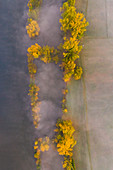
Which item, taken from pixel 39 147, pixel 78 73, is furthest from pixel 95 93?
pixel 39 147

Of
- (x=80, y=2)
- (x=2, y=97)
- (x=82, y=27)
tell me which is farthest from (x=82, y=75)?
(x=2, y=97)

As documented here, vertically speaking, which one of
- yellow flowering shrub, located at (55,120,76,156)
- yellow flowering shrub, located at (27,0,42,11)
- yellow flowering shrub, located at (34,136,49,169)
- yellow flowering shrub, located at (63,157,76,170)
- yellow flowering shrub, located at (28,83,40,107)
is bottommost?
yellow flowering shrub, located at (63,157,76,170)

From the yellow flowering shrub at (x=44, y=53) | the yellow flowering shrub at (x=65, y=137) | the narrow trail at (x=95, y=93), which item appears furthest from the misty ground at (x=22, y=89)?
the narrow trail at (x=95, y=93)

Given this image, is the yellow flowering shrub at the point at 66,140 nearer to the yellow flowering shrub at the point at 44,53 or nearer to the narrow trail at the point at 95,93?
the narrow trail at the point at 95,93

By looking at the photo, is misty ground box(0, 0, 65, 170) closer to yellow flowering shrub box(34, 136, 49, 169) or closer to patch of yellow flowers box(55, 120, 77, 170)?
yellow flowering shrub box(34, 136, 49, 169)

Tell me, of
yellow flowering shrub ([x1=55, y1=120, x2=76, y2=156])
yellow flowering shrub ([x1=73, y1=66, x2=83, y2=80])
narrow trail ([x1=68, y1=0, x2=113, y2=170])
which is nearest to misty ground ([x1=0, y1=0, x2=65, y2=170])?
yellow flowering shrub ([x1=55, y1=120, x2=76, y2=156])

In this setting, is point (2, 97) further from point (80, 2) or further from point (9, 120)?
point (80, 2)

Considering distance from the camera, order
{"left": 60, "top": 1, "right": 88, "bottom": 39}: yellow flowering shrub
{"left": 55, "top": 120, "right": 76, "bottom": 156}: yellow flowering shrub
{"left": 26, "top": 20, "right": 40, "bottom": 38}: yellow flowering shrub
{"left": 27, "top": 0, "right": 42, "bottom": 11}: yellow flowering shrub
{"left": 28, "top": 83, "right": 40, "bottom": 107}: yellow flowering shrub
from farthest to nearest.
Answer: {"left": 28, "top": 83, "right": 40, "bottom": 107}: yellow flowering shrub
{"left": 27, "top": 0, "right": 42, "bottom": 11}: yellow flowering shrub
{"left": 26, "top": 20, "right": 40, "bottom": 38}: yellow flowering shrub
{"left": 55, "top": 120, "right": 76, "bottom": 156}: yellow flowering shrub
{"left": 60, "top": 1, "right": 88, "bottom": 39}: yellow flowering shrub
